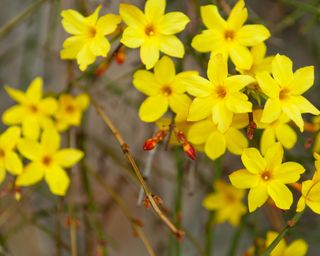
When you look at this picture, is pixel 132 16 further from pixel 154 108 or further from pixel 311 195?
pixel 311 195

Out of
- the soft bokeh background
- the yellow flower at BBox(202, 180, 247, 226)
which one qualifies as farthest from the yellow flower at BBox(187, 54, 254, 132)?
the soft bokeh background

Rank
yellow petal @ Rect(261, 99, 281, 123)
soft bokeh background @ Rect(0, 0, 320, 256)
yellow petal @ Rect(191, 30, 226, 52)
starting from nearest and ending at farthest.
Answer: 1. yellow petal @ Rect(261, 99, 281, 123)
2. yellow petal @ Rect(191, 30, 226, 52)
3. soft bokeh background @ Rect(0, 0, 320, 256)

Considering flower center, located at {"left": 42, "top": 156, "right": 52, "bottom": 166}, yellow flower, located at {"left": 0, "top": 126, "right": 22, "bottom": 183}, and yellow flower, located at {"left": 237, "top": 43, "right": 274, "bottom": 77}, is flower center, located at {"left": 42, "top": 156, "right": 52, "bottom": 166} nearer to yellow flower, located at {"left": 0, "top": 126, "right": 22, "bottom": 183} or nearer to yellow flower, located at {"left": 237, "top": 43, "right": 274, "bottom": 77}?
yellow flower, located at {"left": 0, "top": 126, "right": 22, "bottom": 183}

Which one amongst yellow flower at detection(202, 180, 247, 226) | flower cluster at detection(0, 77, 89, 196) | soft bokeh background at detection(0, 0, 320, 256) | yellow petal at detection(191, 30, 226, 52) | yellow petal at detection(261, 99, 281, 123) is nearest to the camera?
yellow petal at detection(261, 99, 281, 123)

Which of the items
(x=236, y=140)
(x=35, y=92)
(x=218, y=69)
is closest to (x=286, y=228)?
(x=236, y=140)

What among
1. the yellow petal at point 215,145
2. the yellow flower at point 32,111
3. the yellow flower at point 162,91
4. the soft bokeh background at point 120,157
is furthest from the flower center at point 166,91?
the soft bokeh background at point 120,157

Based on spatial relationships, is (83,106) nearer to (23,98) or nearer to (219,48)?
(23,98)

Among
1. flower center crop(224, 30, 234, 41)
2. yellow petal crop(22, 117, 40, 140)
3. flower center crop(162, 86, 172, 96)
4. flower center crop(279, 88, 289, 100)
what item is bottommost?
flower center crop(279, 88, 289, 100)
